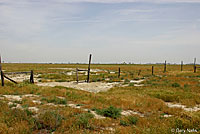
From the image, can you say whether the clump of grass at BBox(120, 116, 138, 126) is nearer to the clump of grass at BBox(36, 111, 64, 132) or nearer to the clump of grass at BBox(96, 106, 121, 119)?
the clump of grass at BBox(96, 106, 121, 119)

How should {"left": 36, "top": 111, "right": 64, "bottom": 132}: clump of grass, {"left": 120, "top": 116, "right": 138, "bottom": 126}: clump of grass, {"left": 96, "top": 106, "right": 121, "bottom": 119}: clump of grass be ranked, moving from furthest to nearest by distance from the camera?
{"left": 96, "top": 106, "right": 121, "bottom": 119}: clump of grass → {"left": 120, "top": 116, "right": 138, "bottom": 126}: clump of grass → {"left": 36, "top": 111, "right": 64, "bottom": 132}: clump of grass

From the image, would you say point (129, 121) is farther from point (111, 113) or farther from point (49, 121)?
point (49, 121)

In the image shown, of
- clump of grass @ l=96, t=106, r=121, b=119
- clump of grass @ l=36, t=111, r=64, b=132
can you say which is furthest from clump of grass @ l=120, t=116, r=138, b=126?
clump of grass @ l=36, t=111, r=64, b=132

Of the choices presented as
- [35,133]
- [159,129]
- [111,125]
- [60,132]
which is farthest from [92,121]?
[159,129]

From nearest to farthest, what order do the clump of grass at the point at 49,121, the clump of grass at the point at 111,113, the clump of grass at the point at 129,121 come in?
the clump of grass at the point at 49,121 < the clump of grass at the point at 129,121 < the clump of grass at the point at 111,113

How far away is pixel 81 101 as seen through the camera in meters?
9.42

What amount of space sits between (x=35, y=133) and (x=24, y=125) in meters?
0.51

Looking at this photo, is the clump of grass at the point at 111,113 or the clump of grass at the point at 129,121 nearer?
the clump of grass at the point at 129,121

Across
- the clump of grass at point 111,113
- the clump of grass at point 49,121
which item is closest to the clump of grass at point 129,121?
the clump of grass at point 111,113

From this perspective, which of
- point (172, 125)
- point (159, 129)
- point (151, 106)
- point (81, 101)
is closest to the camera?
point (159, 129)

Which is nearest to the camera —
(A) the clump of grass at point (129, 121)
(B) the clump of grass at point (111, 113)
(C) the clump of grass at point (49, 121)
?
(C) the clump of grass at point (49, 121)

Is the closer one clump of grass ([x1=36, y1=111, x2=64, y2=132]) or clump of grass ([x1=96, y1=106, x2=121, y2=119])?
clump of grass ([x1=36, y1=111, x2=64, y2=132])

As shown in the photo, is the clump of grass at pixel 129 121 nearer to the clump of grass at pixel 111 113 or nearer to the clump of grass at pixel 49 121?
the clump of grass at pixel 111 113

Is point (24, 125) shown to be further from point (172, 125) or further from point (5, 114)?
point (172, 125)
